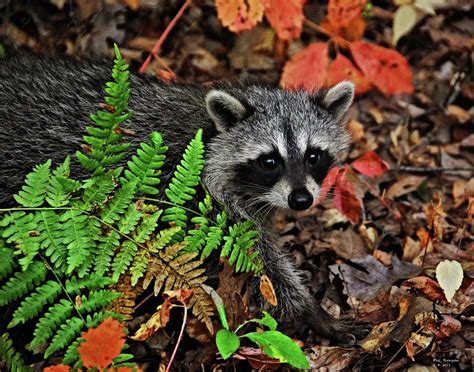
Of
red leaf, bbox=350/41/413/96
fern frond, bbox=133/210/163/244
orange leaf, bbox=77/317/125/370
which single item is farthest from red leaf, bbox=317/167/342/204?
orange leaf, bbox=77/317/125/370

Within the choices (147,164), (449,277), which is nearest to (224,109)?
(147,164)

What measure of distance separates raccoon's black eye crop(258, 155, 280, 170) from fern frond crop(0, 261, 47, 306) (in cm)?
225

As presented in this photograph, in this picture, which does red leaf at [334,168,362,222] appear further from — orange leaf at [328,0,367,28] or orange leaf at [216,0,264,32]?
orange leaf at [328,0,367,28]

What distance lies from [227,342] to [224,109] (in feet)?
7.46

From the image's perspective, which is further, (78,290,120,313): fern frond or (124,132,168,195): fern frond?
(124,132,168,195): fern frond

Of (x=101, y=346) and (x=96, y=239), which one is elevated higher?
(x=96, y=239)

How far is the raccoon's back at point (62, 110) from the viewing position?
17.6 feet

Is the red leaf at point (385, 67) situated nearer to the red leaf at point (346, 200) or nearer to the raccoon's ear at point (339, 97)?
the raccoon's ear at point (339, 97)

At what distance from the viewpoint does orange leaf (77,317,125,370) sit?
3.86 metres

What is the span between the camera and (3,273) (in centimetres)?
416

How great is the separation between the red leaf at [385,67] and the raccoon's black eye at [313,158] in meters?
2.00

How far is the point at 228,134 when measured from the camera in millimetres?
5719

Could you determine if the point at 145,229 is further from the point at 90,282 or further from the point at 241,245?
the point at 241,245

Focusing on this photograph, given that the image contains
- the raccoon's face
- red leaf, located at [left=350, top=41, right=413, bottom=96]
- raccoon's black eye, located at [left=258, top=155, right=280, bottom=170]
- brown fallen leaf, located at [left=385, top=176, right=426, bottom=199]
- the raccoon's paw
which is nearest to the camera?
the raccoon's paw
